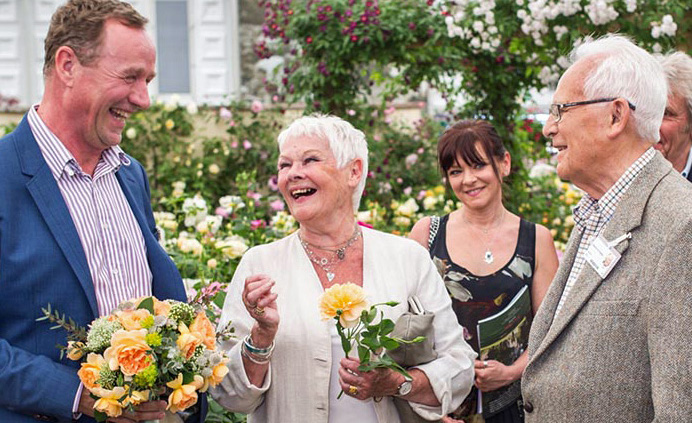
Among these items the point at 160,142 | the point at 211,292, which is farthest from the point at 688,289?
the point at 160,142

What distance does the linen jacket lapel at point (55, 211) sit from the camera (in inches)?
84.8

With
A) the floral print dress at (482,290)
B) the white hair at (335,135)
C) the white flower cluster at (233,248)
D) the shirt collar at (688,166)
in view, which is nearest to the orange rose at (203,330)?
the white hair at (335,135)

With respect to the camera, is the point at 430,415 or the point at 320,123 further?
the point at 320,123

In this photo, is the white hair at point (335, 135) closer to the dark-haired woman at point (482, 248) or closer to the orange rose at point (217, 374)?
the dark-haired woman at point (482, 248)

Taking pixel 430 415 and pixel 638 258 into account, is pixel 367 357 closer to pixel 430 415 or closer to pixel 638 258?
pixel 430 415

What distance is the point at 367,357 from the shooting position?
2219 millimetres

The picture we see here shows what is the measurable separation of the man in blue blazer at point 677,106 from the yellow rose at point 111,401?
2203mm

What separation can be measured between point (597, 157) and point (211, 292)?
1.52m

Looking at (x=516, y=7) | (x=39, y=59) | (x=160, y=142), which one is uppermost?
(x=516, y=7)

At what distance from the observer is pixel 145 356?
199 cm

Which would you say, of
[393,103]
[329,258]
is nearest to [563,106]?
[329,258]

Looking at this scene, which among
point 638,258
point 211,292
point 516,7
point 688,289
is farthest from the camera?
point 516,7

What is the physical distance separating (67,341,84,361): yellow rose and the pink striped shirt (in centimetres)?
20

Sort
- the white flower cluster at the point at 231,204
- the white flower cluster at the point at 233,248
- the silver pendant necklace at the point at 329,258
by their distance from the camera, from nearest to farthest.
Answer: the silver pendant necklace at the point at 329,258, the white flower cluster at the point at 233,248, the white flower cluster at the point at 231,204
